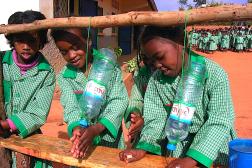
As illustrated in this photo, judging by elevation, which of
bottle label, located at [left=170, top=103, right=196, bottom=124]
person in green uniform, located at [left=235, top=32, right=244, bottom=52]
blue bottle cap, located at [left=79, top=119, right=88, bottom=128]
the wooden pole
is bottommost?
person in green uniform, located at [left=235, top=32, right=244, bottom=52]

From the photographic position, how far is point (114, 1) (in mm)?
17172

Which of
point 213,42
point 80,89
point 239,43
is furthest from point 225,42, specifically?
point 80,89

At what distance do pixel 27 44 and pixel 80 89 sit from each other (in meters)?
0.55

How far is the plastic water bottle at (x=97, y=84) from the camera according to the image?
92.9 inches

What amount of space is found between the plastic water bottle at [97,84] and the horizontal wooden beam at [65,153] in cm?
24

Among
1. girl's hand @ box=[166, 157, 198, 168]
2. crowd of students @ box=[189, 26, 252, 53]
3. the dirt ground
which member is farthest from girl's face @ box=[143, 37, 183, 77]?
crowd of students @ box=[189, 26, 252, 53]

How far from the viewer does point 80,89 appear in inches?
111

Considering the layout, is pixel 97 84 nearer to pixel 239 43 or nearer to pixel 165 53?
pixel 165 53

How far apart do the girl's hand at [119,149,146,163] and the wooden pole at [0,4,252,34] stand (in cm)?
83

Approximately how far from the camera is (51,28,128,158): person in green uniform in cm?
262

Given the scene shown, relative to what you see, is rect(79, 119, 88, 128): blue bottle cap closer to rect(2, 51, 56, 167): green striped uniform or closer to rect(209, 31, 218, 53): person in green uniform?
rect(2, 51, 56, 167): green striped uniform

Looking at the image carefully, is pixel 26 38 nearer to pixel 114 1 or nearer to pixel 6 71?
pixel 6 71

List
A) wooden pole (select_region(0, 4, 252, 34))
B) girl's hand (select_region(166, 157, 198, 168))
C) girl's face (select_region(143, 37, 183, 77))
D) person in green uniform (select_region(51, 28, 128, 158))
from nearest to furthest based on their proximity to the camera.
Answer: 1. wooden pole (select_region(0, 4, 252, 34))
2. girl's hand (select_region(166, 157, 198, 168))
3. girl's face (select_region(143, 37, 183, 77))
4. person in green uniform (select_region(51, 28, 128, 158))

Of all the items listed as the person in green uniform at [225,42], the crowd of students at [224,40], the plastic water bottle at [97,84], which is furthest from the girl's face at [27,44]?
the person in green uniform at [225,42]
